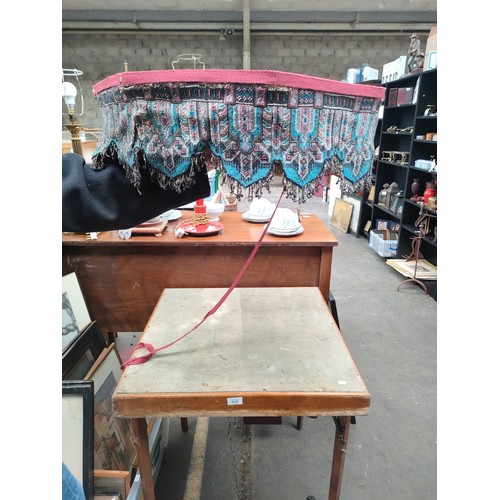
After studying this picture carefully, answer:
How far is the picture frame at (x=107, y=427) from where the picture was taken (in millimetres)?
1271

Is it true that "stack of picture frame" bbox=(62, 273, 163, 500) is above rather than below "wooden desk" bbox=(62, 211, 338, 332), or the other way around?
below

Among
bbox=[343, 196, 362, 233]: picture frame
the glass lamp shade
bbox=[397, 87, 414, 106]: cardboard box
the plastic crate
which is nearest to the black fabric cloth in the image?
the glass lamp shade

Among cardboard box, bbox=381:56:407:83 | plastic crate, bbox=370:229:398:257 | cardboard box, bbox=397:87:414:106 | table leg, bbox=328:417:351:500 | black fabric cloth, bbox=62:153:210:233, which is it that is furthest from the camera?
plastic crate, bbox=370:229:398:257

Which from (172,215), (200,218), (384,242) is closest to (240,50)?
(384,242)

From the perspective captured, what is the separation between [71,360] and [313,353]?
1039 mm

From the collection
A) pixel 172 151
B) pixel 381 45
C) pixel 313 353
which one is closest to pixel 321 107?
pixel 172 151

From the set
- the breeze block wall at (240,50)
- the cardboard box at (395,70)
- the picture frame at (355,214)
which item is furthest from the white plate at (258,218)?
the breeze block wall at (240,50)

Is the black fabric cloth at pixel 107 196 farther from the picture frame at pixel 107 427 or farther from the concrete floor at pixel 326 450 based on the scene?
the concrete floor at pixel 326 450

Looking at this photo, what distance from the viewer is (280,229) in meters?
1.80

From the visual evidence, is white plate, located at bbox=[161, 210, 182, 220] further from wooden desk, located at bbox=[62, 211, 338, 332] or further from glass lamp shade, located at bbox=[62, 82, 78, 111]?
glass lamp shade, located at bbox=[62, 82, 78, 111]

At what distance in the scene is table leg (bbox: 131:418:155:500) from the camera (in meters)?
0.98

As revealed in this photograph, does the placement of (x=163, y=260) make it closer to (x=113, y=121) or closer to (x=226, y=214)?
(x=226, y=214)

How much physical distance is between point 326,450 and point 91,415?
107cm

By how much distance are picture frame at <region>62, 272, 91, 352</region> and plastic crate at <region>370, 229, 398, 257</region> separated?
3.25 metres
